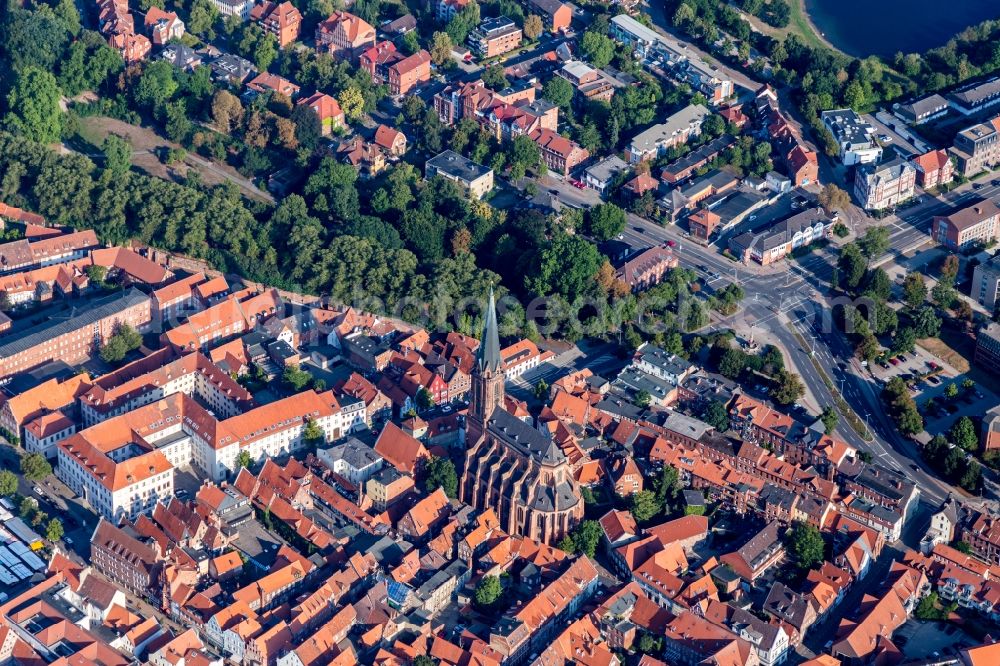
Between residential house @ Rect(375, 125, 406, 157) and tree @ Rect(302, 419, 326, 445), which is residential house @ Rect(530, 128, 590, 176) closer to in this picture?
residential house @ Rect(375, 125, 406, 157)

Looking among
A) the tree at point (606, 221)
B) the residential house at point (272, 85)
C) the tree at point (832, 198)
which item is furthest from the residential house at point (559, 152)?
the residential house at point (272, 85)

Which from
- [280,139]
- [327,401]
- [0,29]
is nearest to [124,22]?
[0,29]

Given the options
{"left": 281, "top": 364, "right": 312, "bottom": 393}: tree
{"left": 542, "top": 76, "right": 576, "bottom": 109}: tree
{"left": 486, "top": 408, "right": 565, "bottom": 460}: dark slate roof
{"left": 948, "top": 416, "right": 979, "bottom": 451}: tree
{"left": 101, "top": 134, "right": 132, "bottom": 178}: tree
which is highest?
{"left": 101, "top": 134, "right": 132, "bottom": 178}: tree

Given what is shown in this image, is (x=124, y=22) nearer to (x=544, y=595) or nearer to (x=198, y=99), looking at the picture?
(x=198, y=99)

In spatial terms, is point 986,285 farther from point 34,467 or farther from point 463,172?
point 34,467

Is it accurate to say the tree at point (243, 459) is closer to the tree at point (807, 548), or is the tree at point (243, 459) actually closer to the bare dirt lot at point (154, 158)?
the tree at point (807, 548)

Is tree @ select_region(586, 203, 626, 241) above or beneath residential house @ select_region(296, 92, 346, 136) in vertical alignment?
beneath

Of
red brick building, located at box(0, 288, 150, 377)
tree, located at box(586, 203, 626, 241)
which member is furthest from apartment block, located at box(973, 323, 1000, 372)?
red brick building, located at box(0, 288, 150, 377)
